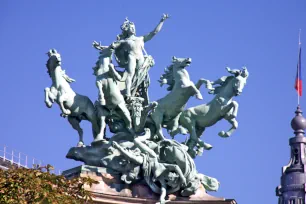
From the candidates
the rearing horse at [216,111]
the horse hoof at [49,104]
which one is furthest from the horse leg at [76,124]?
the rearing horse at [216,111]

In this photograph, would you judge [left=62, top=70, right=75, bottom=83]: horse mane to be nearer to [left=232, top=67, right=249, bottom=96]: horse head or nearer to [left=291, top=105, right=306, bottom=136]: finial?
[left=232, top=67, right=249, bottom=96]: horse head

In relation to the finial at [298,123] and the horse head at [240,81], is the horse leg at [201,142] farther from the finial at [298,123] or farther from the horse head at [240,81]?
the finial at [298,123]

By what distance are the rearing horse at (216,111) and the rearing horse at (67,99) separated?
3718 millimetres

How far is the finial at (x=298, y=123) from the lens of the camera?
127375mm

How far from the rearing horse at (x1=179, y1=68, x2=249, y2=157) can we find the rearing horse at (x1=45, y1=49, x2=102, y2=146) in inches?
146

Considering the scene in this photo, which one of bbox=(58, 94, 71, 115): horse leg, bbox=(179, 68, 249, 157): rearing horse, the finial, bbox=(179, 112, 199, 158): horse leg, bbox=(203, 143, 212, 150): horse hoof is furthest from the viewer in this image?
the finial

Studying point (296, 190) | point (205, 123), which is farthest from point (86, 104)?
point (296, 190)

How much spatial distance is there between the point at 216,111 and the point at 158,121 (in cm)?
230

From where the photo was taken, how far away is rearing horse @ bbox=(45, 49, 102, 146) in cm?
6512

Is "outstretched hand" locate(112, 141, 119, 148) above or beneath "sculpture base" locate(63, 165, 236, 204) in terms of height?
above

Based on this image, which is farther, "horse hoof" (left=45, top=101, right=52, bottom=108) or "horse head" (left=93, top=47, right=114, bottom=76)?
"horse head" (left=93, top=47, right=114, bottom=76)

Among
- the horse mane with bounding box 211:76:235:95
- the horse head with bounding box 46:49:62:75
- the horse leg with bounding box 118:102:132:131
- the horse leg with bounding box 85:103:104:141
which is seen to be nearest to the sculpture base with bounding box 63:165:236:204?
the horse leg with bounding box 85:103:104:141

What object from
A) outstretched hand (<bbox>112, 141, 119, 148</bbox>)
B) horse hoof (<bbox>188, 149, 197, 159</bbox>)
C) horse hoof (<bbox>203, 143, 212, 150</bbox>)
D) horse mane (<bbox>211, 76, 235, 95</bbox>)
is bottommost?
outstretched hand (<bbox>112, 141, 119, 148</bbox>)

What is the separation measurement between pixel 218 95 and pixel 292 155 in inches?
2376
